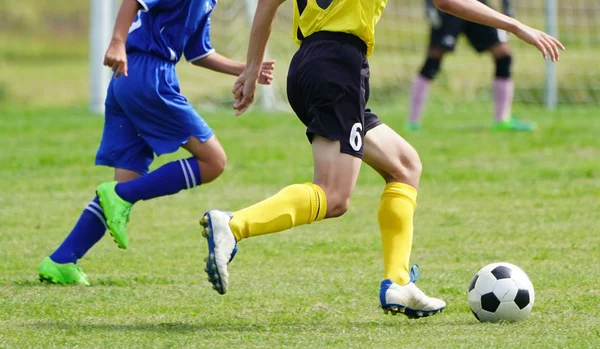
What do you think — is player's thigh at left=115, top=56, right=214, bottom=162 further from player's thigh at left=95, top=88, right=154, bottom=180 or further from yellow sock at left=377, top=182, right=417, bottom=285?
yellow sock at left=377, top=182, right=417, bottom=285

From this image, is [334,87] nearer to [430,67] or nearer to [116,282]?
[116,282]

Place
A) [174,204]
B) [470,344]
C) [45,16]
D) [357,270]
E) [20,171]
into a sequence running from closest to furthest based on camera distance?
[470,344]
[357,270]
[174,204]
[20,171]
[45,16]

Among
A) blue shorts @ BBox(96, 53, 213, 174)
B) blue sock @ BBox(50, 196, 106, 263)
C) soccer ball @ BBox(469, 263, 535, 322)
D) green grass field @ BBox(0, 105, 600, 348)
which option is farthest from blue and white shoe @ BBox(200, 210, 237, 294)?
blue sock @ BBox(50, 196, 106, 263)

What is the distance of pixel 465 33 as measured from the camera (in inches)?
456

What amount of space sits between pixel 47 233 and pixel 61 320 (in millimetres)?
2457

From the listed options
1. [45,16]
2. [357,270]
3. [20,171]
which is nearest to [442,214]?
[357,270]

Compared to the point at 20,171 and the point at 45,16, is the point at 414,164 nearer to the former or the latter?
the point at 20,171

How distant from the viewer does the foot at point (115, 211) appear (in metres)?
5.09

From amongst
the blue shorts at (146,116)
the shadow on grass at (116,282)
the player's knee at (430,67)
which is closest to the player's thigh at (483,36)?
the player's knee at (430,67)

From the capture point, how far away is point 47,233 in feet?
22.5

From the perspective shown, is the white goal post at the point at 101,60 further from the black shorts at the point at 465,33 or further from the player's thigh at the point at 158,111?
the player's thigh at the point at 158,111

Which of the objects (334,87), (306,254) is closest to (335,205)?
(334,87)

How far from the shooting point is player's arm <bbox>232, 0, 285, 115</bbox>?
14.5 ft

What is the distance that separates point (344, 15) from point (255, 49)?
414 mm
